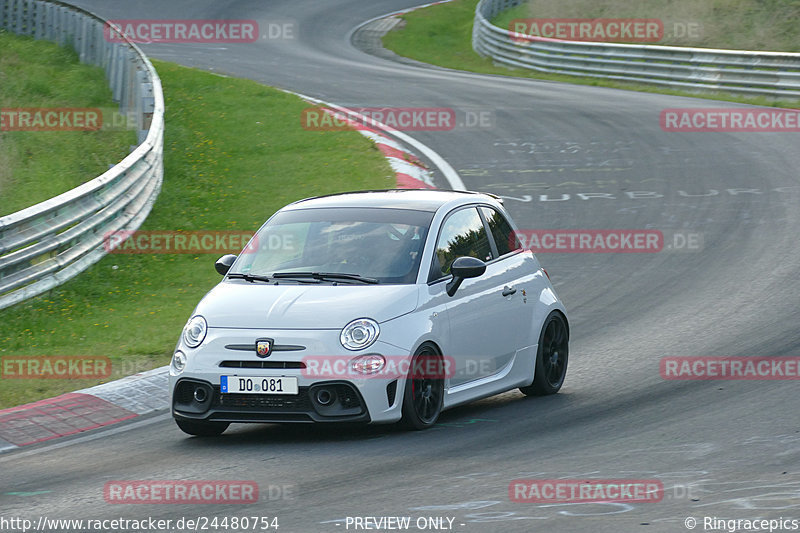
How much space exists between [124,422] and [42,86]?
54.4 feet

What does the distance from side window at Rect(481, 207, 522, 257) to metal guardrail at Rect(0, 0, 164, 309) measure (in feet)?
17.5

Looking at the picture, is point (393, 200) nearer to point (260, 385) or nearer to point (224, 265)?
point (224, 265)

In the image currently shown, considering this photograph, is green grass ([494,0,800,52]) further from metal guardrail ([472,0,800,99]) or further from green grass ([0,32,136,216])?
green grass ([0,32,136,216])

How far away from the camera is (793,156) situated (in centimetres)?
2083

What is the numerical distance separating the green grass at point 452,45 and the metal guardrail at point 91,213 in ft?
40.9

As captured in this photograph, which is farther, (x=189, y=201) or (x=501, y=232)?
(x=189, y=201)

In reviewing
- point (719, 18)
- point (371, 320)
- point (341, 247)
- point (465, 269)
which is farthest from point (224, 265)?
point (719, 18)

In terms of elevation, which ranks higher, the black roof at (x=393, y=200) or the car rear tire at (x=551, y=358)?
the black roof at (x=393, y=200)

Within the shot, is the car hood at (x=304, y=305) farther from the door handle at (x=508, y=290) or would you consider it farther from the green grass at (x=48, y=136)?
the green grass at (x=48, y=136)

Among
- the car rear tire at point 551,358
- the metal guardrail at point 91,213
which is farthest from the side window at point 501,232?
the metal guardrail at point 91,213

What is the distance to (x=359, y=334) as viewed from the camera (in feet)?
28.1

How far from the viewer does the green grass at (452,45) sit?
31.0m

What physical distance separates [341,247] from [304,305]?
0.84 metres

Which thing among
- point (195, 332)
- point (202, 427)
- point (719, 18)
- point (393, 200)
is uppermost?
point (719, 18)
